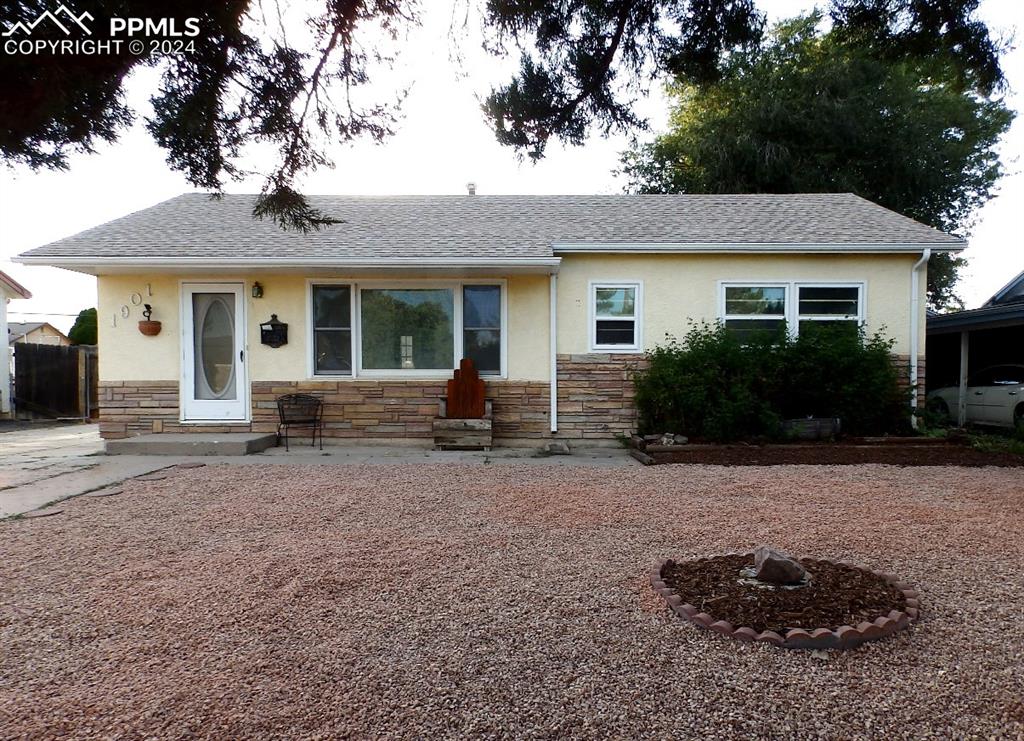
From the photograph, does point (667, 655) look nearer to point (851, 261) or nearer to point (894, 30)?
point (894, 30)

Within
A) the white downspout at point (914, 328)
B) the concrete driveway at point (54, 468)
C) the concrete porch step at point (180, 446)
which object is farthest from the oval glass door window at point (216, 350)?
the white downspout at point (914, 328)

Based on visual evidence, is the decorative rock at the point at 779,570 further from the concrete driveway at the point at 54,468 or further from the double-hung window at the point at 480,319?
the double-hung window at the point at 480,319

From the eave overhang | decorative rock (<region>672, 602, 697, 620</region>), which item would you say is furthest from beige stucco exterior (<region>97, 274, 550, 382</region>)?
decorative rock (<region>672, 602, 697, 620</region>)

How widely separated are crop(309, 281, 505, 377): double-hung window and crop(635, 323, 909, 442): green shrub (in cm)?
244

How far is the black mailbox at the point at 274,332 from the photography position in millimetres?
8648

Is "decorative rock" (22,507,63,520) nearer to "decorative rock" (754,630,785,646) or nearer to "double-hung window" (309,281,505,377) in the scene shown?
"double-hung window" (309,281,505,377)

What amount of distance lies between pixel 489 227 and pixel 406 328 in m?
2.19

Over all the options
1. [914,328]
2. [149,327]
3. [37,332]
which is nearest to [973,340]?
[914,328]

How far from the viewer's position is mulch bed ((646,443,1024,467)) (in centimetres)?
709

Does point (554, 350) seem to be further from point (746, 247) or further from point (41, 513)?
point (41, 513)

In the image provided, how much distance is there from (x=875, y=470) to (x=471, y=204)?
7.87 metres

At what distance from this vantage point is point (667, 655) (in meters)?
2.40

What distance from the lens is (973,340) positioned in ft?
46.4

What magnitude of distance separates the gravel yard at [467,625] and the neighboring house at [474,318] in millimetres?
3731
